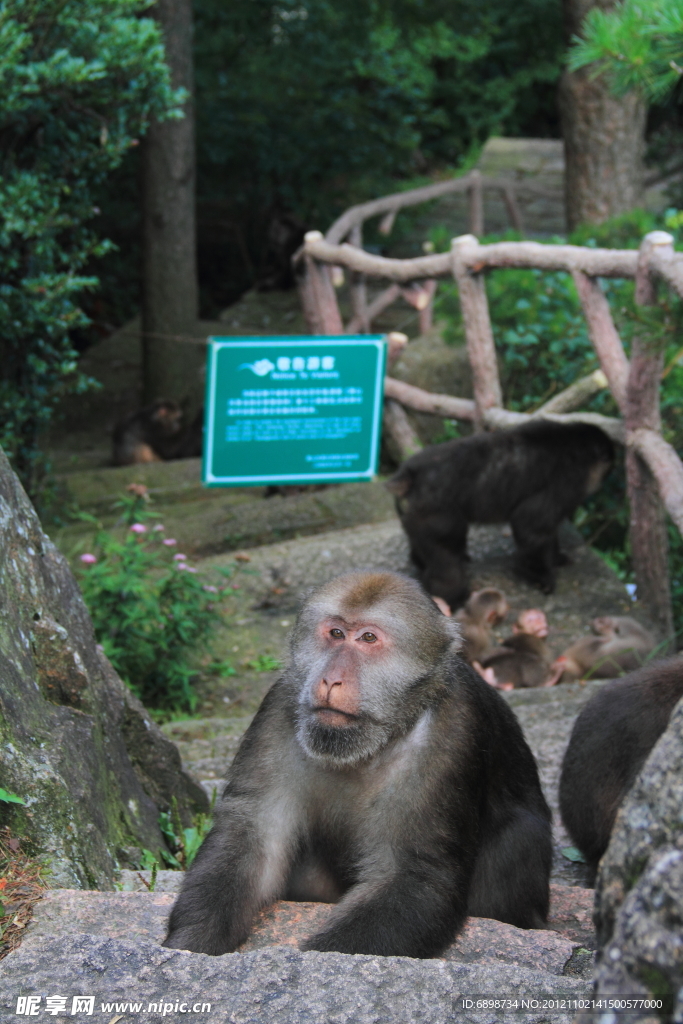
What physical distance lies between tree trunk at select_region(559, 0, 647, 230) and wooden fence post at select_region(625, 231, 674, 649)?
493cm

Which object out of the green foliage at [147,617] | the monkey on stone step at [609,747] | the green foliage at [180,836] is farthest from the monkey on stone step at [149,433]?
the monkey on stone step at [609,747]

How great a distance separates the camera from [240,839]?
2514 millimetres

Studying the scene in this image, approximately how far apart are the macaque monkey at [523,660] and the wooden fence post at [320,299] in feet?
11.0

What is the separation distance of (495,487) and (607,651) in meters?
1.19

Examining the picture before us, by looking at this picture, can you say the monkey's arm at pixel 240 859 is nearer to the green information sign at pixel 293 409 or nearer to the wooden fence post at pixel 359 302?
the green information sign at pixel 293 409

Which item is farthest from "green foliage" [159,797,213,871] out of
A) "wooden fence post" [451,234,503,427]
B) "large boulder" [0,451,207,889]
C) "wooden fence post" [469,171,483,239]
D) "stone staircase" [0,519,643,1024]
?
"wooden fence post" [469,171,483,239]

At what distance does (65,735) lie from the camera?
2.65m

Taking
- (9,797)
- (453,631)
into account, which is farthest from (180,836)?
(453,631)

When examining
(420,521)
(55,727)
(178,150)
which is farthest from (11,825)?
(178,150)

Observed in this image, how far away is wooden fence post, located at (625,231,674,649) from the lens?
5309mm

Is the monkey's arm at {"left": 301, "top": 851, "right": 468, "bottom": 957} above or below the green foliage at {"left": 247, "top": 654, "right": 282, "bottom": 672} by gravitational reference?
above

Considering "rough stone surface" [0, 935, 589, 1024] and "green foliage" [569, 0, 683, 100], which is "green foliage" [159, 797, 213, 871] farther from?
"green foliage" [569, 0, 683, 100]

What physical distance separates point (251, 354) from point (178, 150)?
4236mm

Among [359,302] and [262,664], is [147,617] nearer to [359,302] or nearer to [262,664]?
[262,664]
